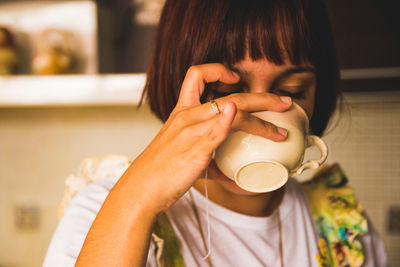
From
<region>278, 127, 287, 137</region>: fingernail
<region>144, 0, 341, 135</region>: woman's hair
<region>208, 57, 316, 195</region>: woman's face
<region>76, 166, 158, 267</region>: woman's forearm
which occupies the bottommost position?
<region>76, 166, 158, 267</region>: woman's forearm

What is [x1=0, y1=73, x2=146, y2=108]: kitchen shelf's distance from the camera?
1494 millimetres

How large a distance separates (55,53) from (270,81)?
1293 mm

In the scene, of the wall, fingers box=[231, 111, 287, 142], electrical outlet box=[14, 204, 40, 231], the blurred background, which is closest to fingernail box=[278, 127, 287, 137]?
fingers box=[231, 111, 287, 142]

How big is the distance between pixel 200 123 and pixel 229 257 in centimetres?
42

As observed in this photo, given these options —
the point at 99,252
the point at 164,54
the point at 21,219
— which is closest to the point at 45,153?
the point at 21,219

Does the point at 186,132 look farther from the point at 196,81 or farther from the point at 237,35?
the point at 237,35

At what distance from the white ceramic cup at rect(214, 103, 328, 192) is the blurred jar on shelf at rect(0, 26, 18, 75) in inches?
59.8

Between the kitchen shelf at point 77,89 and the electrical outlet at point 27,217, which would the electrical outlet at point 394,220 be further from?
the electrical outlet at point 27,217

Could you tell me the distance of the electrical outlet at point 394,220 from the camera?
5.61 feet

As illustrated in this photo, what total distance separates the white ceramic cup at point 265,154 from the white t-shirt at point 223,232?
251 mm

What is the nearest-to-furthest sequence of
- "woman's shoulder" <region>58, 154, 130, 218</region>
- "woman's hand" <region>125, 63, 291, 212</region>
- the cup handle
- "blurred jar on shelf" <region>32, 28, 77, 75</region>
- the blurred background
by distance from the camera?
"woman's hand" <region>125, 63, 291, 212</region> < the cup handle < "woman's shoulder" <region>58, 154, 130, 218</region> < the blurred background < "blurred jar on shelf" <region>32, 28, 77, 75</region>

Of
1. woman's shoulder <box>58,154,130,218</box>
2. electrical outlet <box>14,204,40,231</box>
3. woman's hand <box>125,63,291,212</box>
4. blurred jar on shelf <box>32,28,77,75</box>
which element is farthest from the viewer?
electrical outlet <box>14,204,40,231</box>

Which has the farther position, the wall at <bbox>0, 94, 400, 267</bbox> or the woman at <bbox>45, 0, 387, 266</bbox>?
the wall at <bbox>0, 94, 400, 267</bbox>

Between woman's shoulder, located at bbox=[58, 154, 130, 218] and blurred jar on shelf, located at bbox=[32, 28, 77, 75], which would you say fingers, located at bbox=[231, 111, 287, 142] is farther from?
blurred jar on shelf, located at bbox=[32, 28, 77, 75]
